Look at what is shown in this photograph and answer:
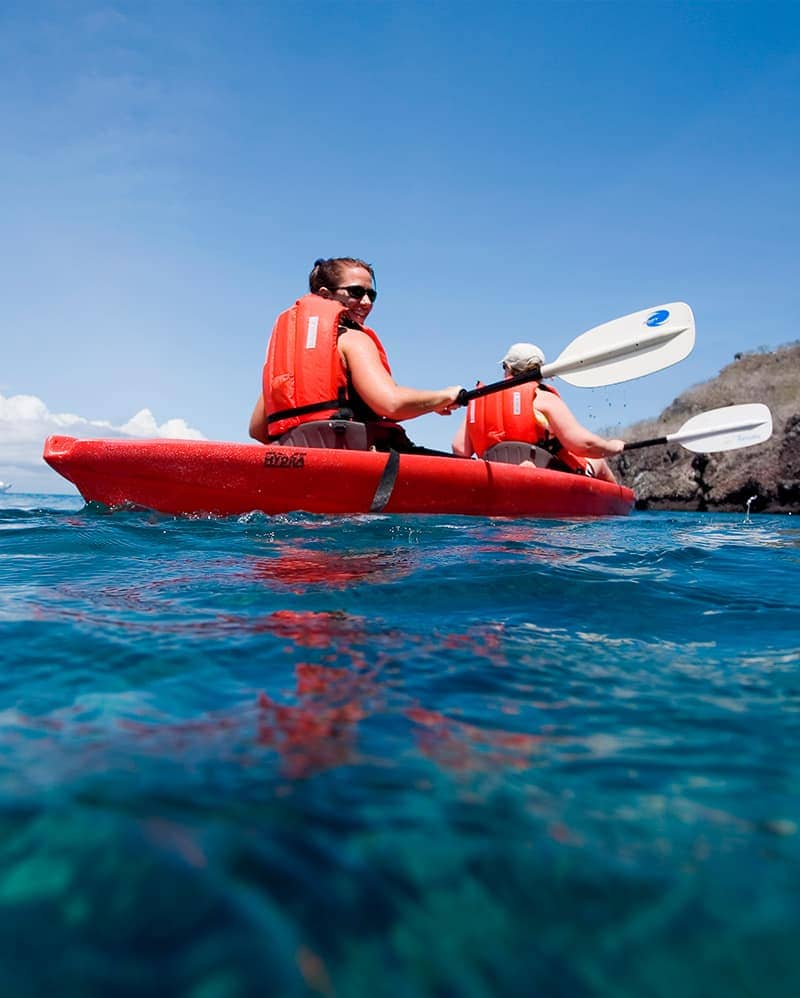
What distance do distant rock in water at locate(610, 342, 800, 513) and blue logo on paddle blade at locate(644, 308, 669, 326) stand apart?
459 inches

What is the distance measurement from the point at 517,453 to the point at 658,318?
1.72 metres

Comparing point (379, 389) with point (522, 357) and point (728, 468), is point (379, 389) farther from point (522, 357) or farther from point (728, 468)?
point (728, 468)

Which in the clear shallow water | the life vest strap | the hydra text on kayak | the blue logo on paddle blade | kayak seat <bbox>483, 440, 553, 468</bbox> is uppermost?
the blue logo on paddle blade

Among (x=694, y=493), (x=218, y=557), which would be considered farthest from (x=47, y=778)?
(x=694, y=493)

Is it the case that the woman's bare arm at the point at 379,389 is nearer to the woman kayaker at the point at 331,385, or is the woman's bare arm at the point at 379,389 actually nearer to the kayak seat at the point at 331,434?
the woman kayaker at the point at 331,385

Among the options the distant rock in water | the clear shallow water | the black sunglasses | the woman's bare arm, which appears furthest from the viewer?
the distant rock in water

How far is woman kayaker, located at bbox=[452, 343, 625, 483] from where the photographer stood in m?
6.46

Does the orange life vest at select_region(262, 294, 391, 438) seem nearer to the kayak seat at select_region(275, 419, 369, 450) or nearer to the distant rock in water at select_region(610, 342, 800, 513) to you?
the kayak seat at select_region(275, 419, 369, 450)

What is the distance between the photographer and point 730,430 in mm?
7973

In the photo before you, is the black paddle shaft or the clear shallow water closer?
the clear shallow water

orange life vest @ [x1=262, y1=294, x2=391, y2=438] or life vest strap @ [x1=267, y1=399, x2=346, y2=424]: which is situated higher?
orange life vest @ [x1=262, y1=294, x2=391, y2=438]

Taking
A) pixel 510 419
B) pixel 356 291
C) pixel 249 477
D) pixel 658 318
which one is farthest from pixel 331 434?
pixel 658 318

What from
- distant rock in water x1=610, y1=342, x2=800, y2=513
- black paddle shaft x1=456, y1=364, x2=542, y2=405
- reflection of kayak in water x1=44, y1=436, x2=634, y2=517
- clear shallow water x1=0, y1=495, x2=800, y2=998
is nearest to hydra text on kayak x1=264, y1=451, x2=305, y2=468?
reflection of kayak in water x1=44, y1=436, x2=634, y2=517

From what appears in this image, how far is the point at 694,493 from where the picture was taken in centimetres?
1981
